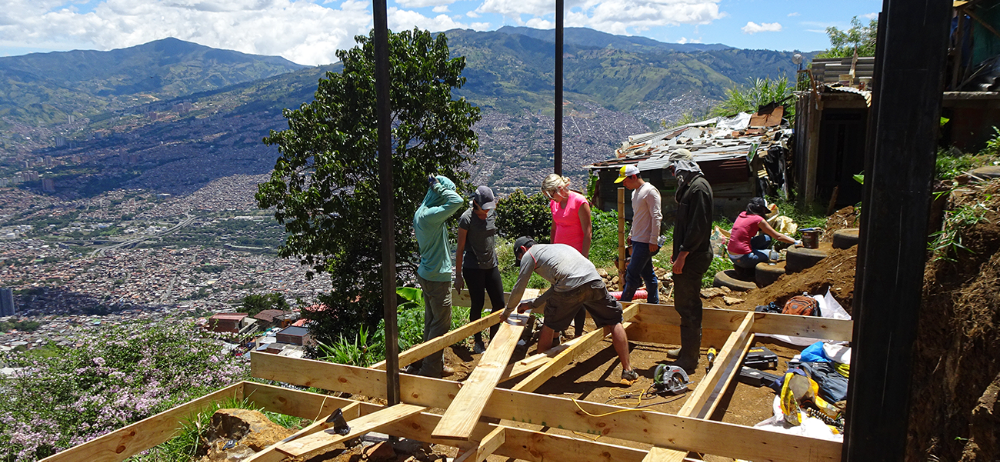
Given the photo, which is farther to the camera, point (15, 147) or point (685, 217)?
point (15, 147)

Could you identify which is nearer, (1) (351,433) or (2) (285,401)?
(1) (351,433)

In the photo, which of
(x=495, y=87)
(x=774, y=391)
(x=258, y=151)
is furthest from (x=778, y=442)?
(x=495, y=87)

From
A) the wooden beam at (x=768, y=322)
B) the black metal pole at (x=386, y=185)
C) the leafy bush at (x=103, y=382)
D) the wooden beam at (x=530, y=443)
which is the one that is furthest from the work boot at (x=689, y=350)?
the leafy bush at (x=103, y=382)

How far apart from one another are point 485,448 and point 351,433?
0.90m

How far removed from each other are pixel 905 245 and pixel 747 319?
3.24 m

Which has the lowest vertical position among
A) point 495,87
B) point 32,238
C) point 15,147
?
point 32,238

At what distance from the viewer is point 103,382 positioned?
6.64m

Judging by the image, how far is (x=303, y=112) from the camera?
11.2 metres

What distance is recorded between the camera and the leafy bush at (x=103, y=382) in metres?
5.99

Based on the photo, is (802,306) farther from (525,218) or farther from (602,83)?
(602,83)

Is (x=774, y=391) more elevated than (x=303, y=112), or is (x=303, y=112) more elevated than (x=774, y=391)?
(x=303, y=112)

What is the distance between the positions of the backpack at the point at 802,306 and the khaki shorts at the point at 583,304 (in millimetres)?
2269

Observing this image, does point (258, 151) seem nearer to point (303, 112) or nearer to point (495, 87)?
point (495, 87)

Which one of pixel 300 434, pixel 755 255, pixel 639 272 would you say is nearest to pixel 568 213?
pixel 639 272
